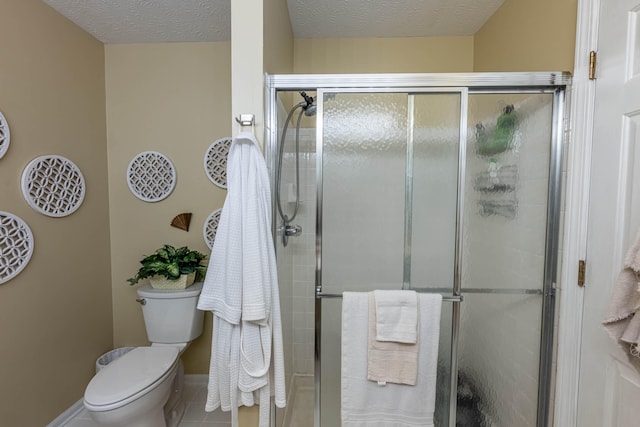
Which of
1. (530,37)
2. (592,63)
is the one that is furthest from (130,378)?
(530,37)

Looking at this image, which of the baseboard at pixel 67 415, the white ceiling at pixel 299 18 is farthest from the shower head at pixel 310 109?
the baseboard at pixel 67 415

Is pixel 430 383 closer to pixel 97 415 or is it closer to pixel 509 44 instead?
pixel 97 415

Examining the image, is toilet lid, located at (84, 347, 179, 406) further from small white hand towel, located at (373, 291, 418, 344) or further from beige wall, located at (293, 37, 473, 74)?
beige wall, located at (293, 37, 473, 74)

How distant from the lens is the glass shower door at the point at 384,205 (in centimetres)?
124

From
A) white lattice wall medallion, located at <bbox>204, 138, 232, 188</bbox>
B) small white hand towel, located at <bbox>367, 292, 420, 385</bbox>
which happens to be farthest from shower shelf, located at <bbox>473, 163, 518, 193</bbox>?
white lattice wall medallion, located at <bbox>204, 138, 232, 188</bbox>

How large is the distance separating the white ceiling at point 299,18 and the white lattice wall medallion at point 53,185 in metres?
0.91

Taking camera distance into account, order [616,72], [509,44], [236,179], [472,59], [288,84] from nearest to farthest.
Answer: [616,72] < [236,179] < [288,84] < [509,44] < [472,59]

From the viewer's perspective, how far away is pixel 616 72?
0.98 meters

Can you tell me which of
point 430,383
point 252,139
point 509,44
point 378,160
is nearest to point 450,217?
point 378,160

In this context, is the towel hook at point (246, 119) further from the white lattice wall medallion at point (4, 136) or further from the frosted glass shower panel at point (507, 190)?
the white lattice wall medallion at point (4, 136)

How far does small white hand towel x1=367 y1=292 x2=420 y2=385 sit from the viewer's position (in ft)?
3.95

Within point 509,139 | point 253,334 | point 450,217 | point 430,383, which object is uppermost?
point 509,139

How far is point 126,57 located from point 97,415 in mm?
2195

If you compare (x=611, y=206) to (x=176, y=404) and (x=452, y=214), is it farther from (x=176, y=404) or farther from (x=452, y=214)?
(x=176, y=404)
